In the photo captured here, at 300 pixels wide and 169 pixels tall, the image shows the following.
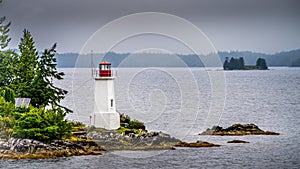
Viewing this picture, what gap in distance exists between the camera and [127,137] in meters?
37.8

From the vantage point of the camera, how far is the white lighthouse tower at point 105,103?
39031 mm

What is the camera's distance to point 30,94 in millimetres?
39469

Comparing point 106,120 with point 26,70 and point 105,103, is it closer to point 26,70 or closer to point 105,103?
point 105,103

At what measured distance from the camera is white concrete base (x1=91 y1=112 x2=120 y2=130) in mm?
38906

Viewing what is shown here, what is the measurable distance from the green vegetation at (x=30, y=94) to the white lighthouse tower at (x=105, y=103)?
1.63 metres

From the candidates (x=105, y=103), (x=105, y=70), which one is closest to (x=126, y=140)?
(x=105, y=103)

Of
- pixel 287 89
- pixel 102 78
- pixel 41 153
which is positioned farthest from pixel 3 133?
pixel 287 89

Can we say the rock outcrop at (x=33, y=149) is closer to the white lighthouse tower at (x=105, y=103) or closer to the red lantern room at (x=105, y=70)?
the white lighthouse tower at (x=105, y=103)

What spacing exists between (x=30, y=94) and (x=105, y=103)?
14.2 ft

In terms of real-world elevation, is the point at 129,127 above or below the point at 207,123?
below

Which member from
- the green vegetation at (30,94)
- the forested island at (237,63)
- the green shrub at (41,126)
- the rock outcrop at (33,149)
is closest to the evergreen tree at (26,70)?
the green vegetation at (30,94)

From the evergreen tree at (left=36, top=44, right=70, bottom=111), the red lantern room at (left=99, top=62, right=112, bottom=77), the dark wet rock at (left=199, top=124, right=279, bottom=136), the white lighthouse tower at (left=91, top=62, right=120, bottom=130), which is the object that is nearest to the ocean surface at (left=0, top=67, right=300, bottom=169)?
the red lantern room at (left=99, top=62, right=112, bottom=77)

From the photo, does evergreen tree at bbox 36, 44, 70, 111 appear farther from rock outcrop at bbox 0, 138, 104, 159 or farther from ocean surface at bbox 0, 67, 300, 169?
rock outcrop at bbox 0, 138, 104, 159

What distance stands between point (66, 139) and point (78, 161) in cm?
243
